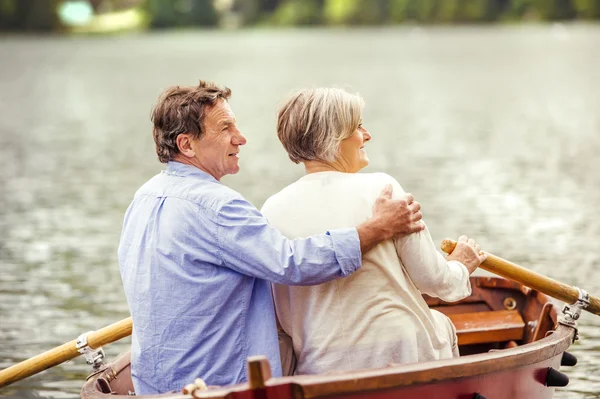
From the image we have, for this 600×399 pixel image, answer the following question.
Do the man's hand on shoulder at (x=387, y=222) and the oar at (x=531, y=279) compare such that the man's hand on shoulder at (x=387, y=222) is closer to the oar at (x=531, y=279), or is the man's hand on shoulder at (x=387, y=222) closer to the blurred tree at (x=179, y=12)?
the oar at (x=531, y=279)

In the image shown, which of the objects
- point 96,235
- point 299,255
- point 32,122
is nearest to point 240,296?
point 299,255

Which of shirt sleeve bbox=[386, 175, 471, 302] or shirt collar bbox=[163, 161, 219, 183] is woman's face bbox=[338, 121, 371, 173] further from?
shirt collar bbox=[163, 161, 219, 183]

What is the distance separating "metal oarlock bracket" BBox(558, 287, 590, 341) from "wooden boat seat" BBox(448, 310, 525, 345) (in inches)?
26.8

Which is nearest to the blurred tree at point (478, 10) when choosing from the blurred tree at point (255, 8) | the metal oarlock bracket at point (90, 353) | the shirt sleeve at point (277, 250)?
the blurred tree at point (255, 8)

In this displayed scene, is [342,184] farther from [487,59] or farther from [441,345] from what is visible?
[487,59]

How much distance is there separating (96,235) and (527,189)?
7028mm

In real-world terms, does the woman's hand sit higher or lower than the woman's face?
lower

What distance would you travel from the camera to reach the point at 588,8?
5266 inches

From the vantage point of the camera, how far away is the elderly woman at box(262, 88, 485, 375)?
14.0 ft

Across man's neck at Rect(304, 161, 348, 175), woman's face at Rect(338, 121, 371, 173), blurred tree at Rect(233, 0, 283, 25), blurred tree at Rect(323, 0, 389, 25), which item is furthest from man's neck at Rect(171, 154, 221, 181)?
blurred tree at Rect(233, 0, 283, 25)

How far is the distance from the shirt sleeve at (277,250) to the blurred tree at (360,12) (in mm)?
151155

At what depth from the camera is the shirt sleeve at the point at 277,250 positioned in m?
4.09

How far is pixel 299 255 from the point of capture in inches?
162

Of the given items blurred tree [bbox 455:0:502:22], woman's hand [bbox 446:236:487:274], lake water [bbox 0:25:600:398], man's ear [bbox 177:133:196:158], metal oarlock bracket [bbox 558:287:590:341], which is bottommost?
blurred tree [bbox 455:0:502:22]
